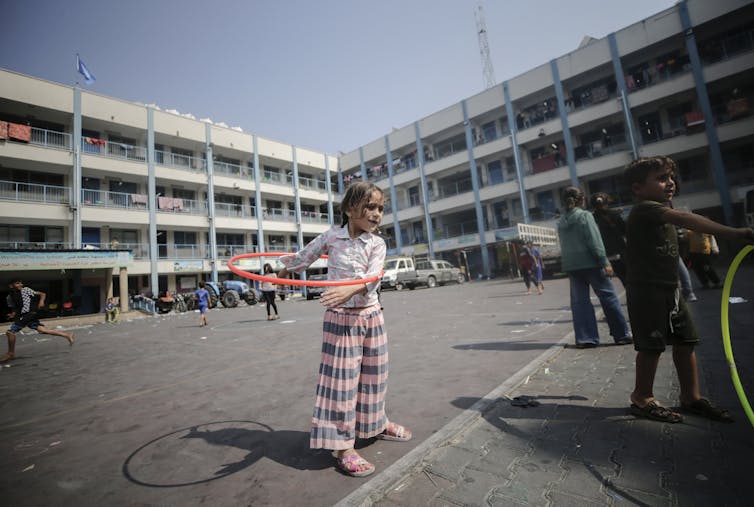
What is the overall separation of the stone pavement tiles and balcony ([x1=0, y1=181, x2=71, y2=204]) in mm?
27482

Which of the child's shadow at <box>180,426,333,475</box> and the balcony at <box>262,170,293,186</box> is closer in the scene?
the child's shadow at <box>180,426,333,475</box>

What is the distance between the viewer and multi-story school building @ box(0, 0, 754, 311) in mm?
20219

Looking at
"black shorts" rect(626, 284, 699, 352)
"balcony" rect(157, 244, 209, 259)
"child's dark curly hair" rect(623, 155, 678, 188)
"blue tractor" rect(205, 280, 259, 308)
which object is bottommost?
"black shorts" rect(626, 284, 699, 352)

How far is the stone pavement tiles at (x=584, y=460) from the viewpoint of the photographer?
152 cm

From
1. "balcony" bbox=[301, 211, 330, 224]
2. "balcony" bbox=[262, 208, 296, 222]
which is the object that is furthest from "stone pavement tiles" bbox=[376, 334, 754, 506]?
"balcony" bbox=[301, 211, 330, 224]

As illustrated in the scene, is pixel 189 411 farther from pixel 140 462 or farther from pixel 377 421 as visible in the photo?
pixel 377 421

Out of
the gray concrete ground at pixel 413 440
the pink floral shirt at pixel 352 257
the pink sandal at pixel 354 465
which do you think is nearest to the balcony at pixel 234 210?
the gray concrete ground at pixel 413 440

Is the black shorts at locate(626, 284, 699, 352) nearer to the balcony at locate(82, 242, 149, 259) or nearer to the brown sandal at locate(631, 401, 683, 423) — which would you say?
the brown sandal at locate(631, 401, 683, 423)

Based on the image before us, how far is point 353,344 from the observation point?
2.06 metres

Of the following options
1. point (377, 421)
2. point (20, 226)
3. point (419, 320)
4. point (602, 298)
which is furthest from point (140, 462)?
point (20, 226)

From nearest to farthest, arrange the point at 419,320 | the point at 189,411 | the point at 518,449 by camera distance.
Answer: the point at 518,449, the point at 189,411, the point at 419,320

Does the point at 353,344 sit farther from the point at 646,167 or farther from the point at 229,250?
the point at 229,250

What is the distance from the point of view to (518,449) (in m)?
1.99

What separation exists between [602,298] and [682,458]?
2793 mm
